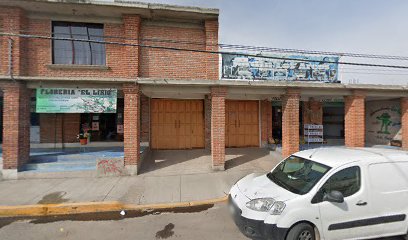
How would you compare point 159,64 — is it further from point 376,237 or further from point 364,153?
point 376,237

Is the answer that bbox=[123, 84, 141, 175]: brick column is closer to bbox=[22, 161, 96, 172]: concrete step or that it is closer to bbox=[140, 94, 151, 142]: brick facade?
bbox=[22, 161, 96, 172]: concrete step

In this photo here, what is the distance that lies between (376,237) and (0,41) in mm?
11824

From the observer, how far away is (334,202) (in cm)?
349

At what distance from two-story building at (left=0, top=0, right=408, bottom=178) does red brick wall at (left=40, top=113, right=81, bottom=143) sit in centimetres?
4

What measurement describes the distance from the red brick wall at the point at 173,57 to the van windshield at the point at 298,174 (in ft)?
17.6

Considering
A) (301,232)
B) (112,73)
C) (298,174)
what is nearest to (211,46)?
(112,73)

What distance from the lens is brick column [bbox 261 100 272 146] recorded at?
12.3 metres

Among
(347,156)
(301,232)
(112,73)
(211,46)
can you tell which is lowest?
(301,232)

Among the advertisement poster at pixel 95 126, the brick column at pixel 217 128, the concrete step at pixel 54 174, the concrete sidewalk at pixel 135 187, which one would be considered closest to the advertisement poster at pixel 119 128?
the advertisement poster at pixel 95 126

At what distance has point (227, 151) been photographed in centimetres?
1130

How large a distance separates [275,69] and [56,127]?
1024cm

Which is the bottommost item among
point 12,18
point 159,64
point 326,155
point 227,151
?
point 227,151

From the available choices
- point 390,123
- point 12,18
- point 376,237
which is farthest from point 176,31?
point 390,123

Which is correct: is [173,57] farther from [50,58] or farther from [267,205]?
[267,205]
